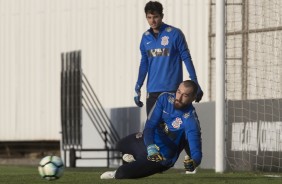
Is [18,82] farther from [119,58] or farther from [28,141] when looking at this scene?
[119,58]

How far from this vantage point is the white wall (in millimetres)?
23641

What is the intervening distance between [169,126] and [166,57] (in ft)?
7.23

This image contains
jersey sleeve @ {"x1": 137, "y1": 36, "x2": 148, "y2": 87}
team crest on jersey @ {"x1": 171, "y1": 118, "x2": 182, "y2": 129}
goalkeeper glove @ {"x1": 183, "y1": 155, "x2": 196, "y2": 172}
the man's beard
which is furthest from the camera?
jersey sleeve @ {"x1": 137, "y1": 36, "x2": 148, "y2": 87}

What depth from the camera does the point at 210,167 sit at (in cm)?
1752

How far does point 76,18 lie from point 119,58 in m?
1.82

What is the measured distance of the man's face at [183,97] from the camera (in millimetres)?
10867

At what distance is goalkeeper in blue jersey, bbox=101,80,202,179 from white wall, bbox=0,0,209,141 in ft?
36.2

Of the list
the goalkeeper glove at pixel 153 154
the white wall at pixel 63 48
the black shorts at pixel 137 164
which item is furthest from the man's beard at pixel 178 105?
the white wall at pixel 63 48

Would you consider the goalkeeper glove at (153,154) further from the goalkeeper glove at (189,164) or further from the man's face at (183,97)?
the man's face at (183,97)

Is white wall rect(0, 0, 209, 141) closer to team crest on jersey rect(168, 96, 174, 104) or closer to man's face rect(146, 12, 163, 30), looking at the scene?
man's face rect(146, 12, 163, 30)

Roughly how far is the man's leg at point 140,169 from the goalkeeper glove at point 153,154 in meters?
0.35

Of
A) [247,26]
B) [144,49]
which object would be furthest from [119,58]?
[144,49]

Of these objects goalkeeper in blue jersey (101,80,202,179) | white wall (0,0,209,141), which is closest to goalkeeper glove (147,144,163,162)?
goalkeeper in blue jersey (101,80,202,179)

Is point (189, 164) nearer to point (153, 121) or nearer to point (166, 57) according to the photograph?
point (153, 121)
